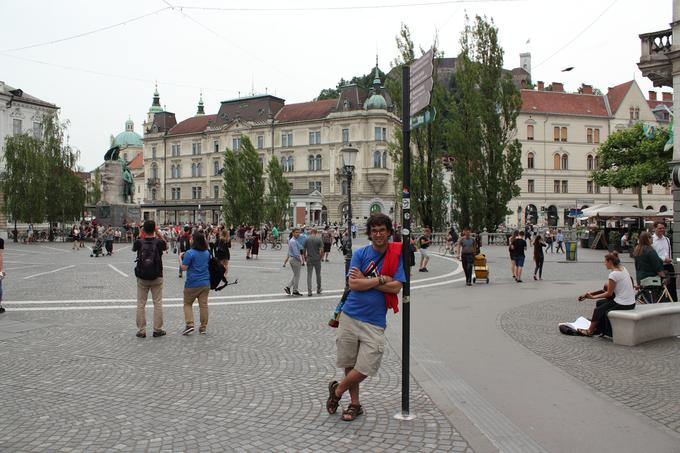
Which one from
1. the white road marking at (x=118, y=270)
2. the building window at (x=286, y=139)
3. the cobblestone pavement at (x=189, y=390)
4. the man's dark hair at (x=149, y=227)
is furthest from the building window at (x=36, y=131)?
the man's dark hair at (x=149, y=227)

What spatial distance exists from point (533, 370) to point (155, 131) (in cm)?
10136

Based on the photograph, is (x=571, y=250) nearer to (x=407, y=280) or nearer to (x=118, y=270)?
(x=118, y=270)

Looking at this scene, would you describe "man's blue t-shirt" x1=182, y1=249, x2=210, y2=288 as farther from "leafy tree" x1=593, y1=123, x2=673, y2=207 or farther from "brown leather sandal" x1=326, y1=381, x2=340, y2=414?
"leafy tree" x1=593, y1=123, x2=673, y2=207

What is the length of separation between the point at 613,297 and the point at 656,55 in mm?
10702

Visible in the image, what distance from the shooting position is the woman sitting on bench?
8555 mm

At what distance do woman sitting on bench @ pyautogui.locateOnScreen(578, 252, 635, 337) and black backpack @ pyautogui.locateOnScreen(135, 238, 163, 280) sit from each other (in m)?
6.69

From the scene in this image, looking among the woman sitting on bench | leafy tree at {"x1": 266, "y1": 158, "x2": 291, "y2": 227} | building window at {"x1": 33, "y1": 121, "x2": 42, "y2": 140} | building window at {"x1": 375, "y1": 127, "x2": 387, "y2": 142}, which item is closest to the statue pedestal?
leafy tree at {"x1": 266, "y1": 158, "x2": 291, "y2": 227}

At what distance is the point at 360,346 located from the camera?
4996mm

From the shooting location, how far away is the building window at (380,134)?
77250 mm

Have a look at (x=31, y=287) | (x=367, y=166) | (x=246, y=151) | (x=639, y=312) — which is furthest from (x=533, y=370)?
(x=367, y=166)

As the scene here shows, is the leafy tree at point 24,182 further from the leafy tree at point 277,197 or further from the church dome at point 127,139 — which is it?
the church dome at point 127,139

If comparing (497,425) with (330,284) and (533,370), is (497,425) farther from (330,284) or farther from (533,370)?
(330,284)

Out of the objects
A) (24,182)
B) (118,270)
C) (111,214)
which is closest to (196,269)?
(118,270)

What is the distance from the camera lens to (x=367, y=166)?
7731 centimetres
